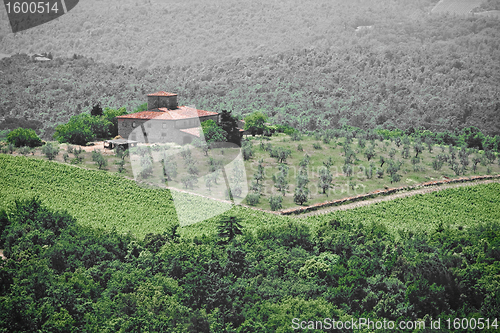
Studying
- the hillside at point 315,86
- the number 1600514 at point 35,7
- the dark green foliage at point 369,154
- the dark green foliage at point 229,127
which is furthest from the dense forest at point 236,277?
the hillside at point 315,86

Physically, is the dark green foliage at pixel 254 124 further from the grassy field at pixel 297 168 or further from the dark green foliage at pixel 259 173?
the dark green foliage at pixel 259 173

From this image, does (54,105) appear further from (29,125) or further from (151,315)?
(151,315)

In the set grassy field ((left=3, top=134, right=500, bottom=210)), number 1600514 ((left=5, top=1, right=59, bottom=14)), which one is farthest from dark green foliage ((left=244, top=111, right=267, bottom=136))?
number 1600514 ((left=5, top=1, right=59, bottom=14))

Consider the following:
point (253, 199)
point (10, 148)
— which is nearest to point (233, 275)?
point (253, 199)

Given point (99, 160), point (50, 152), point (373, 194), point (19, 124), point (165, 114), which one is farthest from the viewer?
point (19, 124)

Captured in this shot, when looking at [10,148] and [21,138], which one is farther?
[21,138]

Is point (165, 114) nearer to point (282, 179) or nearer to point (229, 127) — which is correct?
point (229, 127)

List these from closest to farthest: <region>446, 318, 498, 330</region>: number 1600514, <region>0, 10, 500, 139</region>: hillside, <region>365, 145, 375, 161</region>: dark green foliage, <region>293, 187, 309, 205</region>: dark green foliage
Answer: <region>446, 318, 498, 330</region>: number 1600514 → <region>293, 187, 309, 205</region>: dark green foliage → <region>365, 145, 375, 161</region>: dark green foliage → <region>0, 10, 500, 139</region>: hillside

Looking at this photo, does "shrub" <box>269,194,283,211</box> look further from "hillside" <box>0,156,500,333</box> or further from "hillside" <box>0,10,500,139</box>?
"hillside" <box>0,10,500,139</box>

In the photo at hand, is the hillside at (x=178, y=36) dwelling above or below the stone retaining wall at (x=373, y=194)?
above
